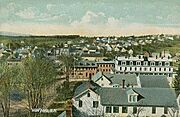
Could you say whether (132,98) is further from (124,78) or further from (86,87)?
(86,87)

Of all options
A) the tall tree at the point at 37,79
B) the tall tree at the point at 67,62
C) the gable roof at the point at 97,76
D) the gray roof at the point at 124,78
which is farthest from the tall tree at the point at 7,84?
the gray roof at the point at 124,78

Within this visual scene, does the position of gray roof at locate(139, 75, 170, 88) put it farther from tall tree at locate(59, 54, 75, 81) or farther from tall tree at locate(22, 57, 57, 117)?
tall tree at locate(22, 57, 57, 117)

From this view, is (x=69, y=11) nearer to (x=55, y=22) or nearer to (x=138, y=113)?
(x=55, y=22)

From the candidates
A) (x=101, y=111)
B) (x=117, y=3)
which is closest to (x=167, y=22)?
(x=117, y=3)

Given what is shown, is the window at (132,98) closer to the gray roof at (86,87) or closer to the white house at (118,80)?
the white house at (118,80)

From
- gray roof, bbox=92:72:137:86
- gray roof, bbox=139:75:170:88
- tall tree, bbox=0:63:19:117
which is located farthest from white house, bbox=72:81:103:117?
tall tree, bbox=0:63:19:117

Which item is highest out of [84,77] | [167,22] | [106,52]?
[167,22]
